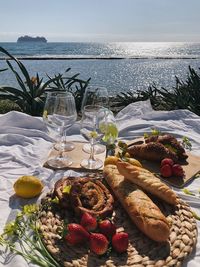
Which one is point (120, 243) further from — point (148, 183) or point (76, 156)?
point (76, 156)

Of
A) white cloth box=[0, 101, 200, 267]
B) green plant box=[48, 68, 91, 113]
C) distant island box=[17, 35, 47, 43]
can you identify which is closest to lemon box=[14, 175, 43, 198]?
white cloth box=[0, 101, 200, 267]

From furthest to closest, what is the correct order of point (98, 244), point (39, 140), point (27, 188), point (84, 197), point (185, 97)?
point (185, 97)
point (39, 140)
point (27, 188)
point (84, 197)
point (98, 244)

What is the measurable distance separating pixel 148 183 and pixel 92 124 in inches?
21.2

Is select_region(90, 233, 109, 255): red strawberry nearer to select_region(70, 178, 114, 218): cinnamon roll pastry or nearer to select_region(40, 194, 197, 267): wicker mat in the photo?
select_region(40, 194, 197, 267): wicker mat

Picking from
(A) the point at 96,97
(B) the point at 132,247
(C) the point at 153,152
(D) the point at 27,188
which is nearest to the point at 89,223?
(B) the point at 132,247

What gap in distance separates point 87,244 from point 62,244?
3.3 inches

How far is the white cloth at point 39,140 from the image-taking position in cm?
161

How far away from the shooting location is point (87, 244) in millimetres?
1204

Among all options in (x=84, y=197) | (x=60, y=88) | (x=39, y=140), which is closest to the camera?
(x=84, y=197)

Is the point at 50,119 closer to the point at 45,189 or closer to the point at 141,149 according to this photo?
the point at 45,189

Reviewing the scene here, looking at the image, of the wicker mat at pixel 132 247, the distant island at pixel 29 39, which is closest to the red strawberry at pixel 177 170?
the wicker mat at pixel 132 247

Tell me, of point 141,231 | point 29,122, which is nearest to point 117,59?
point 29,122

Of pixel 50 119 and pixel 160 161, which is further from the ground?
pixel 50 119

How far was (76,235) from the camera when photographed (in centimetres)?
118
